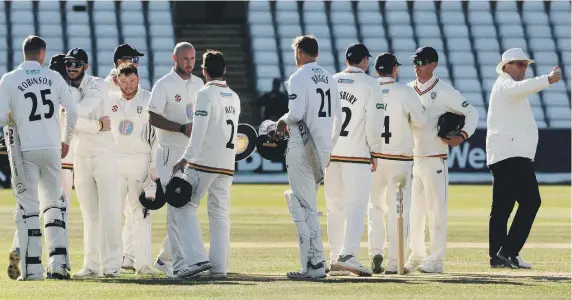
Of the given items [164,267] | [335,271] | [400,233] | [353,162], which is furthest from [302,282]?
[164,267]

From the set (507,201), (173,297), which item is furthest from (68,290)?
(507,201)

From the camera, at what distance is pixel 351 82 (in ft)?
42.6

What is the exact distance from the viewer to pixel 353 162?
42.2 ft

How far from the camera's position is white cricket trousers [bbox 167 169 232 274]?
40.7ft

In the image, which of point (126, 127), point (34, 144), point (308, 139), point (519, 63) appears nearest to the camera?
point (34, 144)

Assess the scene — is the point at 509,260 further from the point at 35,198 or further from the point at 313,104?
the point at 35,198

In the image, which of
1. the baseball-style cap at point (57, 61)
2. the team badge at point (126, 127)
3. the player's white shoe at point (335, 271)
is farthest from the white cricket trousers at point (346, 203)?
the baseball-style cap at point (57, 61)

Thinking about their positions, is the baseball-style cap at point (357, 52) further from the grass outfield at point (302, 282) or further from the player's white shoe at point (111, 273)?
the player's white shoe at point (111, 273)

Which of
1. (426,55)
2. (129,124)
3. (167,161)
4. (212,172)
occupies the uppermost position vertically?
(426,55)

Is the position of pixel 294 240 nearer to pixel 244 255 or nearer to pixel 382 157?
pixel 244 255

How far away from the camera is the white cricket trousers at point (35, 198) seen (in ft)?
40.0

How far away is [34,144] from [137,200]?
4.87 feet

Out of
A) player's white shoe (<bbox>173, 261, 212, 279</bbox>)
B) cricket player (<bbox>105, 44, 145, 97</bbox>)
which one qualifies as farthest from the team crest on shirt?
player's white shoe (<bbox>173, 261, 212, 279</bbox>)

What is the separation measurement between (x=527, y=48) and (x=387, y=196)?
2997 centimetres
